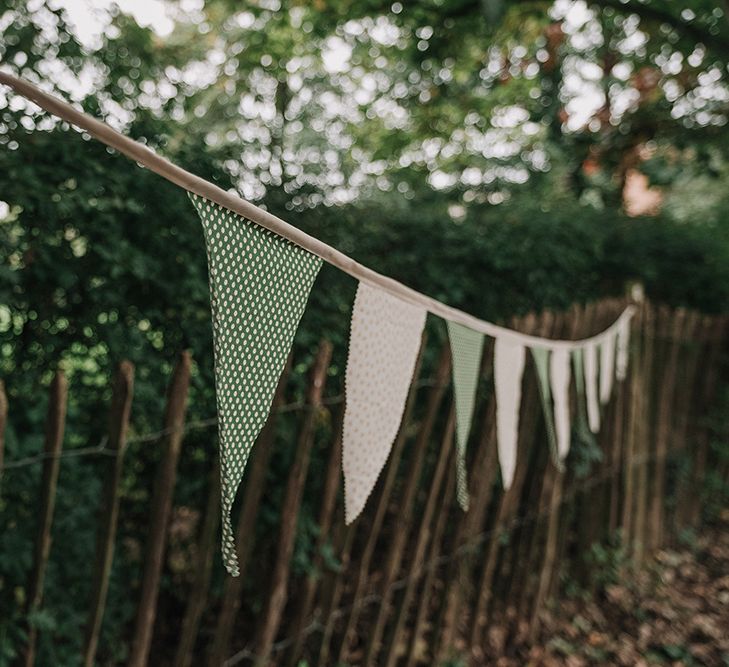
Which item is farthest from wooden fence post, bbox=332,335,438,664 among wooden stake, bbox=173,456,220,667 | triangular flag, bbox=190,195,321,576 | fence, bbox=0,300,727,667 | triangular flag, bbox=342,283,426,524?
triangular flag, bbox=190,195,321,576

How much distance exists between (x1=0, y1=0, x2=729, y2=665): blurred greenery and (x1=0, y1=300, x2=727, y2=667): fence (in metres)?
0.21

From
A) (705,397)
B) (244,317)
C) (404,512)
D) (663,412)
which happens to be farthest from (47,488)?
(705,397)

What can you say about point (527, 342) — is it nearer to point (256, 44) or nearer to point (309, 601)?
point (309, 601)

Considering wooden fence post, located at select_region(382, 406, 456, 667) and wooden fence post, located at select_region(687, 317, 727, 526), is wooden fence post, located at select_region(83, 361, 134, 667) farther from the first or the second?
wooden fence post, located at select_region(687, 317, 727, 526)

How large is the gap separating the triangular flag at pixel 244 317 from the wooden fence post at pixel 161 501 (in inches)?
23.5

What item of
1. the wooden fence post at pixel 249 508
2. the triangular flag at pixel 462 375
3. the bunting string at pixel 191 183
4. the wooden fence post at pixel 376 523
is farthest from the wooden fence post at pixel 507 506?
the bunting string at pixel 191 183

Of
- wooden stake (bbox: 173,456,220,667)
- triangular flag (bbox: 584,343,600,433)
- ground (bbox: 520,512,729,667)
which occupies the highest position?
triangular flag (bbox: 584,343,600,433)

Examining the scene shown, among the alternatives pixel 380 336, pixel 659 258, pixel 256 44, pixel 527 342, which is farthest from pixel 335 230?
pixel 659 258

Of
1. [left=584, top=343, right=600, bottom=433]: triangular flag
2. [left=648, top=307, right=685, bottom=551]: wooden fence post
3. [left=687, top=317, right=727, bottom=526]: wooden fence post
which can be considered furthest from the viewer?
[left=687, top=317, right=727, bottom=526]: wooden fence post

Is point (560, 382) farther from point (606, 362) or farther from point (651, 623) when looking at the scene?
point (651, 623)

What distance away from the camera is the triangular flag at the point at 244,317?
2.58 feet

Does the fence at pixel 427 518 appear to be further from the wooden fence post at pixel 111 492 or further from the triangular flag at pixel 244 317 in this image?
the triangular flag at pixel 244 317

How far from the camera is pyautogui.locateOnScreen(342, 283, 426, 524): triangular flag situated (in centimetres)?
120

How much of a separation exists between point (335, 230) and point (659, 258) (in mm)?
3592
